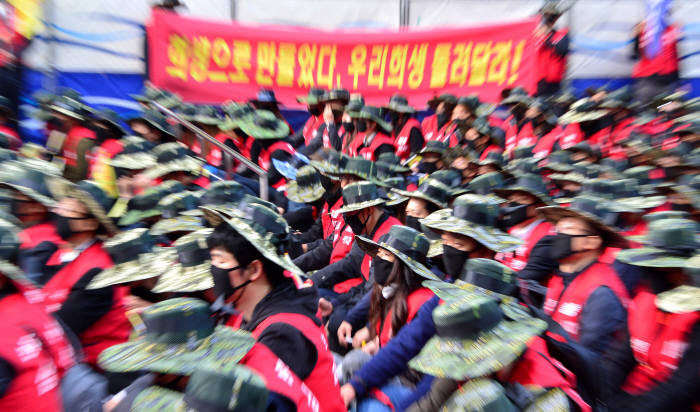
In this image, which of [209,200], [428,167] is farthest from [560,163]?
[209,200]

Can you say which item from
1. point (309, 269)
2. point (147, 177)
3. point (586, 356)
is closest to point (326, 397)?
point (586, 356)

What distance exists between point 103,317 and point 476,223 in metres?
2.47

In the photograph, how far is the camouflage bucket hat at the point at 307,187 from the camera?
19.3ft

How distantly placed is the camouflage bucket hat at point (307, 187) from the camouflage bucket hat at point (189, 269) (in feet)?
10.2

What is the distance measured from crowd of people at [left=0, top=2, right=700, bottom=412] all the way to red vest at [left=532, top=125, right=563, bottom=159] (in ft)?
3.07

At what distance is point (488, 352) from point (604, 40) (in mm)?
9494

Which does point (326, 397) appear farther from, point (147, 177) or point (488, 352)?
point (147, 177)

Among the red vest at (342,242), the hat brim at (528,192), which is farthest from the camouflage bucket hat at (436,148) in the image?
the red vest at (342,242)

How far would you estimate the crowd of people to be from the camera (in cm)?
149

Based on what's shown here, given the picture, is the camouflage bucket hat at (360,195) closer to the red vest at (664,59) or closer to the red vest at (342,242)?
the red vest at (342,242)

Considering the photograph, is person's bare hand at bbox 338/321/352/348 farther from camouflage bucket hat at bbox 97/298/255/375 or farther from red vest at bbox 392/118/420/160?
red vest at bbox 392/118/420/160

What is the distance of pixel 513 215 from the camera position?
4.21 metres

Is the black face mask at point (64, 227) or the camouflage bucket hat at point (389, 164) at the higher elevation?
the camouflage bucket hat at point (389, 164)

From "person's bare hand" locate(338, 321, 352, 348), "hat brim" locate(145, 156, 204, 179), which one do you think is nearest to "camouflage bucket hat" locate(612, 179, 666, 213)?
"person's bare hand" locate(338, 321, 352, 348)
